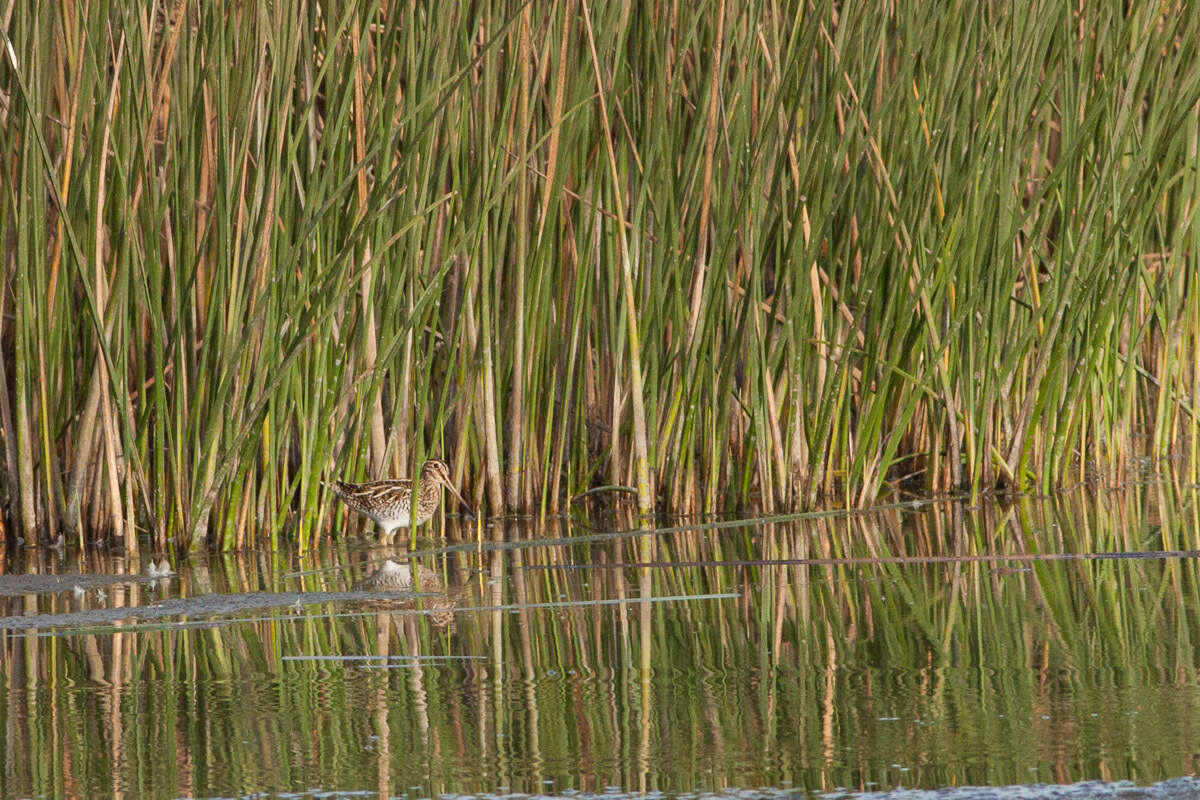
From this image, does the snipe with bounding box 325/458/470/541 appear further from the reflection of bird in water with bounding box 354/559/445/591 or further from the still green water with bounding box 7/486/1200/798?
the reflection of bird in water with bounding box 354/559/445/591

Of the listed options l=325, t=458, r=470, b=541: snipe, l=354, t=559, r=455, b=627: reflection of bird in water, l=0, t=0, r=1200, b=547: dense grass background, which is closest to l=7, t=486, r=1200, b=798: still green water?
l=354, t=559, r=455, b=627: reflection of bird in water

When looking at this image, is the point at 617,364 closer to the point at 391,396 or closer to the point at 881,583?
the point at 391,396

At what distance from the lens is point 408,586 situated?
15.4ft

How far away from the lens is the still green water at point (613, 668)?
269 cm

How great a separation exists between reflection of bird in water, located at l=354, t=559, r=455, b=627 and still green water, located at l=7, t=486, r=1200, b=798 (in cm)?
2

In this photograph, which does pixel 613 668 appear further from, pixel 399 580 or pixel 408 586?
pixel 399 580

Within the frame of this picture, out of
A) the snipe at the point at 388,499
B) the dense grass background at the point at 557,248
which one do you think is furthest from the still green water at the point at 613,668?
the dense grass background at the point at 557,248

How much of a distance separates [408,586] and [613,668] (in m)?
1.35

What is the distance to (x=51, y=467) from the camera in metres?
5.41

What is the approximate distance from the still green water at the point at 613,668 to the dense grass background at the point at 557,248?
486mm

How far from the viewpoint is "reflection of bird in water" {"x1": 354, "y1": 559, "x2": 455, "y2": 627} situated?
167 inches

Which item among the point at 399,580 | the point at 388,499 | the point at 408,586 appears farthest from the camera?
the point at 388,499

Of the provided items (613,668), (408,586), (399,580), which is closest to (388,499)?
(399,580)

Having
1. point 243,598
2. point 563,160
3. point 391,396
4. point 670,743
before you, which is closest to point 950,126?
point 563,160
